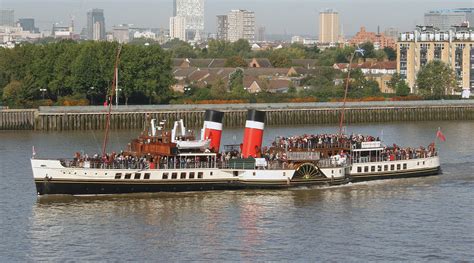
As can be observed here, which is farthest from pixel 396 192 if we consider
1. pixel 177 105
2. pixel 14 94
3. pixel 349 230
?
pixel 14 94

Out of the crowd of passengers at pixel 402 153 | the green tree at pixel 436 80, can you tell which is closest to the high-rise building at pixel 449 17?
the green tree at pixel 436 80

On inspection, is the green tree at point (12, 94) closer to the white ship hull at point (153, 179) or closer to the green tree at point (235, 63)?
the white ship hull at point (153, 179)

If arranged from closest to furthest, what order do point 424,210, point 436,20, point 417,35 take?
point 424,210 < point 417,35 < point 436,20

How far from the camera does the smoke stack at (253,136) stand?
5009 cm

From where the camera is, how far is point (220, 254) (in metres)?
36.7

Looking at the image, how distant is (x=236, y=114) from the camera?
86000 millimetres

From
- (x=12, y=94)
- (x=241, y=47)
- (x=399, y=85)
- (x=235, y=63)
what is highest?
(x=241, y=47)

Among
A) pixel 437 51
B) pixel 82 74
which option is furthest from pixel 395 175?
pixel 437 51

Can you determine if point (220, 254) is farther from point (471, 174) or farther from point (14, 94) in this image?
point (14, 94)

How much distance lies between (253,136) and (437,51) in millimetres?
68117

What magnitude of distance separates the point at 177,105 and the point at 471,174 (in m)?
36.1

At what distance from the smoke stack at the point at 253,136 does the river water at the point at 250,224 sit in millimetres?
2397

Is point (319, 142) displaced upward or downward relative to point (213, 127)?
downward

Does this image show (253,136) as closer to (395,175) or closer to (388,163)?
(388,163)
